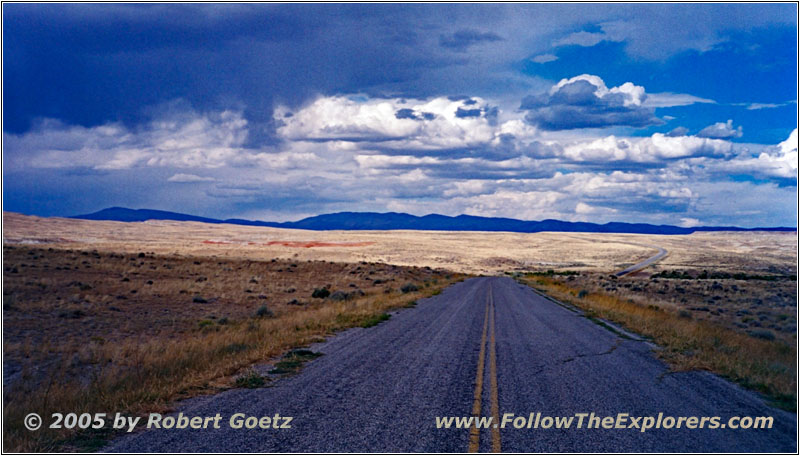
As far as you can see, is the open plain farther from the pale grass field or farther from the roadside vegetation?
the pale grass field

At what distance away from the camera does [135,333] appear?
19.4m

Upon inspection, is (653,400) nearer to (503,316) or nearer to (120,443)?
(120,443)

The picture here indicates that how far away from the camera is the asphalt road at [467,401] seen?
6.95m

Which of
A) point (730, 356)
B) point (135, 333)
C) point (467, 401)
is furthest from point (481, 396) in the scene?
point (135, 333)

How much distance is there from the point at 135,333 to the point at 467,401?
14.6m

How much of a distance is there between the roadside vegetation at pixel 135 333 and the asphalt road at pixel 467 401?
968 millimetres

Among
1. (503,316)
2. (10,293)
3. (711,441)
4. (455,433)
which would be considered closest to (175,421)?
(455,433)

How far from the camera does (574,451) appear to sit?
6.74 metres

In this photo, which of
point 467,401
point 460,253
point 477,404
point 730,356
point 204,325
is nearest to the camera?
point 477,404

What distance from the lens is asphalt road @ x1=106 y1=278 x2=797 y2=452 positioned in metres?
6.95

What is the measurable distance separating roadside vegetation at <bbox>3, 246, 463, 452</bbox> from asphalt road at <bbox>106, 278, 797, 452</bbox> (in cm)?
97

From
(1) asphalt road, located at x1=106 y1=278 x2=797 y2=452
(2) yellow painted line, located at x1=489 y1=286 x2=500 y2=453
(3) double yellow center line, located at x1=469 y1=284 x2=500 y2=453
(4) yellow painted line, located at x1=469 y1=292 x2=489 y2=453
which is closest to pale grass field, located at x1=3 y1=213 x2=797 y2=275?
(2) yellow painted line, located at x1=489 y1=286 x2=500 y2=453

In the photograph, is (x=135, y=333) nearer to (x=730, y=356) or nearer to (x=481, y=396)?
(x=481, y=396)

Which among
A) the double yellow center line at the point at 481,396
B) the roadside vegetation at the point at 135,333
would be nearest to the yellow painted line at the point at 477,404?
the double yellow center line at the point at 481,396
